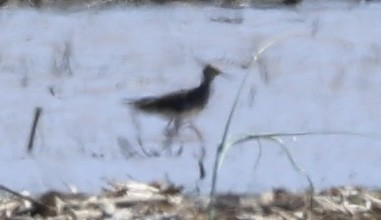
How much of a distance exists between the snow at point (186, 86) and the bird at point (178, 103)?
0.26 feet

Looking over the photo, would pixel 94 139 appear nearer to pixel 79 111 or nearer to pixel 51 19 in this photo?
pixel 79 111

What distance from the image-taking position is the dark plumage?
10617 millimetres

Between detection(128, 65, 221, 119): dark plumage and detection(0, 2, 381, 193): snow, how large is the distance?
0.09 metres

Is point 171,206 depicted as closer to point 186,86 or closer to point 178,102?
point 178,102

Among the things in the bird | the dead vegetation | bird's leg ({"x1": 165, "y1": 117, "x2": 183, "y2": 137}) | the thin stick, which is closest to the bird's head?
the bird

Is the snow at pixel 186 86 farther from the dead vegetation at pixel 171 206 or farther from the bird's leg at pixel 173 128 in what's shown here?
the dead vegetation at pixel 171 206

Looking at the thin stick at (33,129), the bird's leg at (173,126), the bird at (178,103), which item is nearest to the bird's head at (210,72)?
the bird at (178,103)

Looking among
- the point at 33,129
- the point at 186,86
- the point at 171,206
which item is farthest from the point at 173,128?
the point at 171,206

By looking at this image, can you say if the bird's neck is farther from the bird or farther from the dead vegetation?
the dead vegetation

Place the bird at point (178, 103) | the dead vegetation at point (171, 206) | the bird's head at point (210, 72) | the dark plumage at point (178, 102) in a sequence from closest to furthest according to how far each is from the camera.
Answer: the dead vegetation at point (171, 206) < the bird at point (178, 103) < the dark plumage at point (178, 102) < the bird's head at point (210, 72)

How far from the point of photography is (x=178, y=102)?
10867 mm

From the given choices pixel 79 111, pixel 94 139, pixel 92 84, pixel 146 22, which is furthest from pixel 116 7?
pixel 94 139

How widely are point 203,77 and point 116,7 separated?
1.31m

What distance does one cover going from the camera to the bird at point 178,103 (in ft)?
34.5
